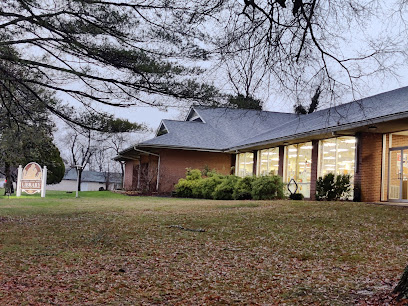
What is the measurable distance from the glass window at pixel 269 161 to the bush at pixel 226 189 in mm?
2716

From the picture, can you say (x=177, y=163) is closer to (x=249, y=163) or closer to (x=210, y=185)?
(x=249, y=163)

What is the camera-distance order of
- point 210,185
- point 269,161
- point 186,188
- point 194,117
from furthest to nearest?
point 194,117, point 269,161, point 186,188, point 210,185

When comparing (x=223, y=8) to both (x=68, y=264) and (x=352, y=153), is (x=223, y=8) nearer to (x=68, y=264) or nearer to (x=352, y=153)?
(x=68, y=264)

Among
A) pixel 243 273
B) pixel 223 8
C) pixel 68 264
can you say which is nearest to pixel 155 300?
pixel 243 273

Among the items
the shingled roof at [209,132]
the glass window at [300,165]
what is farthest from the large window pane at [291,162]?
the shingled roof at [209,132]

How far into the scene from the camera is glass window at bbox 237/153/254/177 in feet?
86.2

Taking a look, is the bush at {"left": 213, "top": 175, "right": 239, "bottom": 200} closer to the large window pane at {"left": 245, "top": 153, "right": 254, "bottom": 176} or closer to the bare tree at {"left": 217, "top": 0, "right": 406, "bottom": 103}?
the large window pane at {"left": 245, "top": 153, "right": 254, "bottom": 176}

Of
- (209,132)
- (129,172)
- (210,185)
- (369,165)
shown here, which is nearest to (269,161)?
(210,185)

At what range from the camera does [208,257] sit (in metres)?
7.47

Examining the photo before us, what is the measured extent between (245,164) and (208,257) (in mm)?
19684

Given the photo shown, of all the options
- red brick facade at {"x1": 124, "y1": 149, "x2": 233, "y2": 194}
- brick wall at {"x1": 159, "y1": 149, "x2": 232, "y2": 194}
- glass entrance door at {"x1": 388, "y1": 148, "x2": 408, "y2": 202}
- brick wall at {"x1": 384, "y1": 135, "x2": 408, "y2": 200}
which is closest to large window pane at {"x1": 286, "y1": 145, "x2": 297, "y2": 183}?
brick wall at {"x1": 384, "y1": 135, "x2": 408, "y2": 200}

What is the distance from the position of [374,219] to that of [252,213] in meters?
2.98

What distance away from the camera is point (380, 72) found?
267 inches

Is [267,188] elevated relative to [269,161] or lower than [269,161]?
lower
